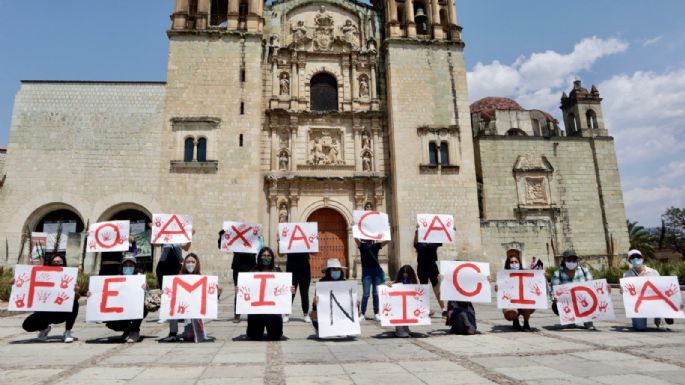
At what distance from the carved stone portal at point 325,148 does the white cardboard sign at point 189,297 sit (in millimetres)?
14497

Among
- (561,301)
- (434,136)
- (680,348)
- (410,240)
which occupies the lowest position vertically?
(680,348)

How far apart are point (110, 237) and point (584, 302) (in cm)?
883

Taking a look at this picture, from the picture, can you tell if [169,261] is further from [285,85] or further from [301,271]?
[285,85]

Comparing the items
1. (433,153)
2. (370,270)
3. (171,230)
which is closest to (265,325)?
(370,270)

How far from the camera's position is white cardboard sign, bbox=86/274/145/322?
21.6 ft

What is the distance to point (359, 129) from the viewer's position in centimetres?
2161

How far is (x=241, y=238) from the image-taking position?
9.22 meters

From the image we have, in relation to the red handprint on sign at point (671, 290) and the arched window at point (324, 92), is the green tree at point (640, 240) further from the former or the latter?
the red handprint on sign at point (671, 290)

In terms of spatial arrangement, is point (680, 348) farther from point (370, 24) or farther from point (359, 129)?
point (370, 24)

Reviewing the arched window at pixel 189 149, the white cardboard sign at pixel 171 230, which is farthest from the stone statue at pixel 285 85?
the white cardboard sign at pixel 171 230

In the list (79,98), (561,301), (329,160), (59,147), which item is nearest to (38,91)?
(79,98)

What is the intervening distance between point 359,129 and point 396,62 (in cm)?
396

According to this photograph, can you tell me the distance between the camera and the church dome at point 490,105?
1265 inches

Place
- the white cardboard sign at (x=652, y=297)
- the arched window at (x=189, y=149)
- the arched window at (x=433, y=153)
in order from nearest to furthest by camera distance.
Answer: the white cardboard sign at (x=652, y=297), the arched window at (x=189, y=149), the arched window at (x=433, y=153)
